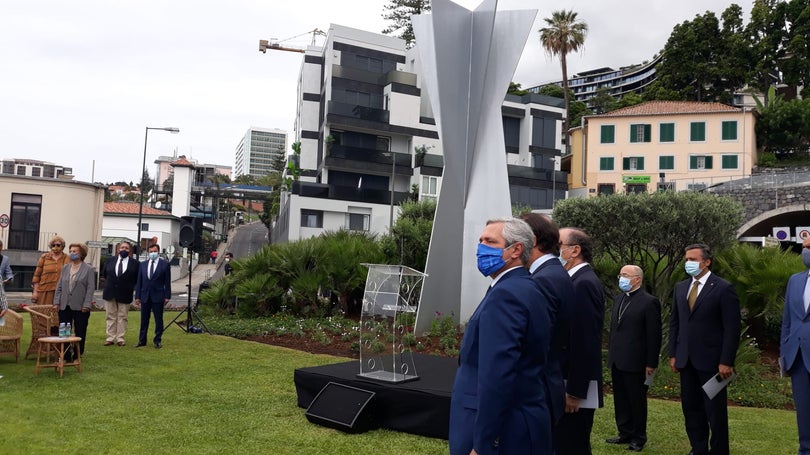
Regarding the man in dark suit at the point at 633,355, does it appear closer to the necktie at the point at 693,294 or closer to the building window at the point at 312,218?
the necktie at the point at 693,294

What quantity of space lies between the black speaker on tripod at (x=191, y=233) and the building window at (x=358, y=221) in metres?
29.6

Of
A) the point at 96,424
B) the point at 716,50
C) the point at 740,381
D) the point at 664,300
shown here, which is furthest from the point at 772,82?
the point at 96,424

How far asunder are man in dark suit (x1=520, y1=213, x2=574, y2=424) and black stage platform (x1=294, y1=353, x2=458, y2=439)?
8.42 ft

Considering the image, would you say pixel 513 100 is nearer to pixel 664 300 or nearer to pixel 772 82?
pixel 772 82

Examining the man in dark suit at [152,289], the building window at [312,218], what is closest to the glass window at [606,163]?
the building window at [312,218]

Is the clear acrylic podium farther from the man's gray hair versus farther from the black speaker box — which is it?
the man's gray hair

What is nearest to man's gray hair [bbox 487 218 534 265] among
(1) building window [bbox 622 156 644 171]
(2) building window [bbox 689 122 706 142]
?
(2) building window [bbox 689 122 706 142]

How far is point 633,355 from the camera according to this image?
20.5ft

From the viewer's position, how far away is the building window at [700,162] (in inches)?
1842

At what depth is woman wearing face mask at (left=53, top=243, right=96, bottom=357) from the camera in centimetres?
1004

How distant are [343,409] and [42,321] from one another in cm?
614

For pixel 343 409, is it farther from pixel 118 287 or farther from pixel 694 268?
pixel 118 287

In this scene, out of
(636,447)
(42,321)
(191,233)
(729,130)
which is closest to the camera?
(636,447)

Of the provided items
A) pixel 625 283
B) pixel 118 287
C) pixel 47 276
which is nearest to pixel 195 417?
pixel 625 283
